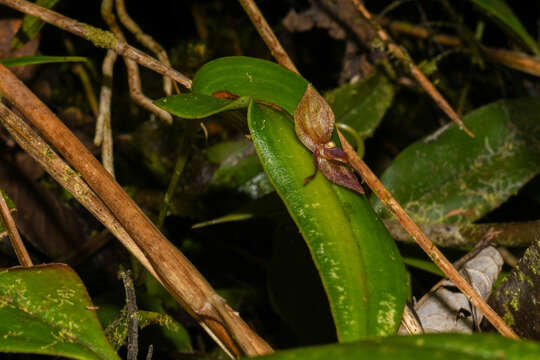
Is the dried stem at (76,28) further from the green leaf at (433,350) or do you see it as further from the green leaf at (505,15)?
the green leaf at (505,15)

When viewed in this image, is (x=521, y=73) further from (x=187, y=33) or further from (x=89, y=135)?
(x=89, y=135)

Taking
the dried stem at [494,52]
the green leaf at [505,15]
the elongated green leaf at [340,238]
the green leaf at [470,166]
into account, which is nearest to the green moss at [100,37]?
the elongated green leaf at [340,238]

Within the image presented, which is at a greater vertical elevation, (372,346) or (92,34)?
(92,34)

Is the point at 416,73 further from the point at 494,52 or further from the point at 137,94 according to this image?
the point at 137,94

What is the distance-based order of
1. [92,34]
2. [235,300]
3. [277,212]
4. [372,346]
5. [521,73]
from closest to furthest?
[372,346], [92,34], [277,212], [235,300], [521,73]

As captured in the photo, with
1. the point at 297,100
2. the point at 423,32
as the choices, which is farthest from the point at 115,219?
the point at 423,32
